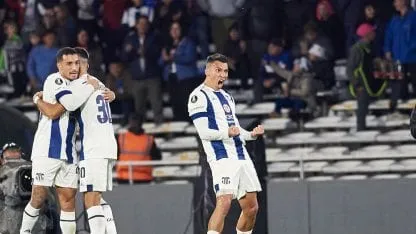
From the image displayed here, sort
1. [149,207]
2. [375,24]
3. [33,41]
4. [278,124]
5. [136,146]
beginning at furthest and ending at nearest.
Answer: [33,41], [278,124], [375,24], [136,146], [149,207]

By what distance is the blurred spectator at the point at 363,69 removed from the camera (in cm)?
2475

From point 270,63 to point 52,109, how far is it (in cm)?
754

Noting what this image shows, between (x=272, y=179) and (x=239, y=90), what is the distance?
3.22m

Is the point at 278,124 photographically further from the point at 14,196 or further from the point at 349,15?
the point at 14,196

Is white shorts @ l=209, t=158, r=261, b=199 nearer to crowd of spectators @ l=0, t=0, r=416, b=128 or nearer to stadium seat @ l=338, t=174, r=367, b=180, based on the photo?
stadium seat @ l=338, t=174, r=367, b=180

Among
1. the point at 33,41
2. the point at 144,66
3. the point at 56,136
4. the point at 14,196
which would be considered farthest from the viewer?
the point at 33,41

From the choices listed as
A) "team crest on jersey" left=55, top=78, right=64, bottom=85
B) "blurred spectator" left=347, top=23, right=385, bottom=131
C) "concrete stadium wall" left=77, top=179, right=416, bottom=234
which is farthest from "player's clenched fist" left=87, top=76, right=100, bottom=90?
"blurred spectator" left=347, top=23, right=385, bottom=131

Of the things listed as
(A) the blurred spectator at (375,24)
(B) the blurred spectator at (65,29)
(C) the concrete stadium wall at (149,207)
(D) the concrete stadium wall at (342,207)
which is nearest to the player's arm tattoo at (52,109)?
(D) the concrete stadium wall at (342,207)

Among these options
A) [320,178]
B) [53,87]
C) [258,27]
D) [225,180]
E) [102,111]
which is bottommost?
[225,180]

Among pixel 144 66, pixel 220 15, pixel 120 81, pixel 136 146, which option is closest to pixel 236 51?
pixel 220 15

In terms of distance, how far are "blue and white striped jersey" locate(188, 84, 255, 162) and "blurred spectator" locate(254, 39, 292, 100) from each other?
6574mm

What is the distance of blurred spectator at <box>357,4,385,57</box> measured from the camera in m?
25.0

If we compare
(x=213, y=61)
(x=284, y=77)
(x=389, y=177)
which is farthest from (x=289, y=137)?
(x=213, y=61)

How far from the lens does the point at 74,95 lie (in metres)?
18.6
